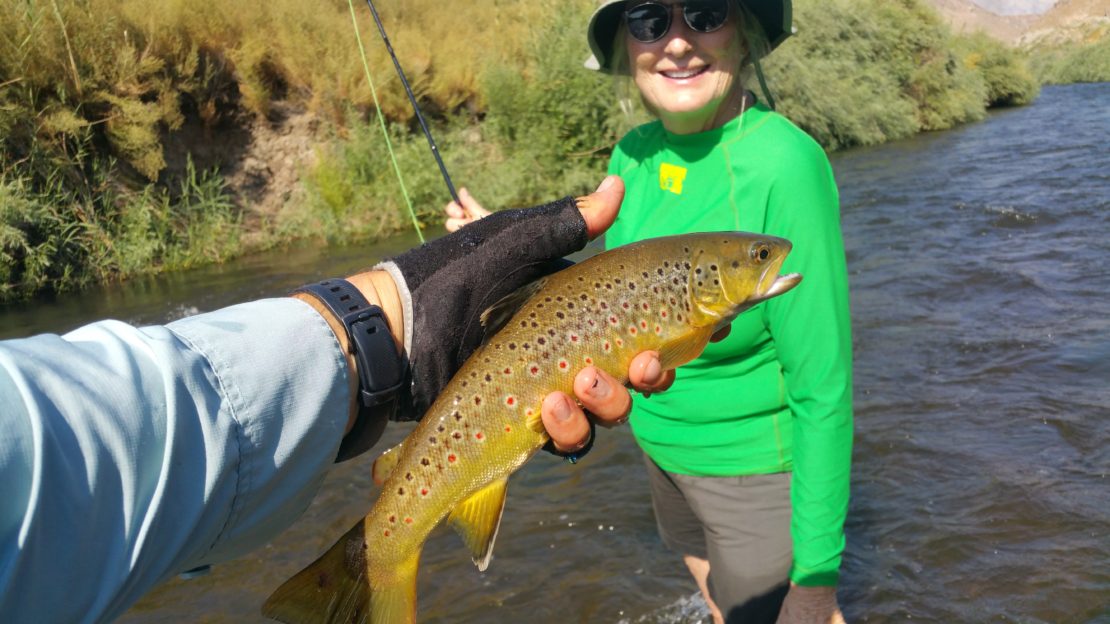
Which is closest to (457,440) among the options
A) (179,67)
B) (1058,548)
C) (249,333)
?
(249,333)

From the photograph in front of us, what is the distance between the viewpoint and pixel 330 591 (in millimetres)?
2045

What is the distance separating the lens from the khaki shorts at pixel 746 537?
323 cm

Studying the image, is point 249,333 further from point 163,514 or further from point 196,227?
point 196,227

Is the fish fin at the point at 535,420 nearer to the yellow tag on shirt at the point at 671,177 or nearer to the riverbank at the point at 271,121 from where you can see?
the yellow tag on shirt at the point at 671,177

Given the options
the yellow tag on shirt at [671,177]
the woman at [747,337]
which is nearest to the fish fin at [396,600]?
the woman at [747,337]

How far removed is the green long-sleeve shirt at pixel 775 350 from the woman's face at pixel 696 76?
0.10 metres

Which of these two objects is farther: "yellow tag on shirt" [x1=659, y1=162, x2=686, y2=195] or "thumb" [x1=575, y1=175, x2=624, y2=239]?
"yellow tag on shirt" [x1=659, y1=162, x2=686, y2=195]

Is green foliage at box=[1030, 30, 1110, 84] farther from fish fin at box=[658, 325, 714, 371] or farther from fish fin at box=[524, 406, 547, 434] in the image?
fish fin at box=[524, 406, 547, 434]

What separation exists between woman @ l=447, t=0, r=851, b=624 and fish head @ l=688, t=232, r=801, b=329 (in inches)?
21.5

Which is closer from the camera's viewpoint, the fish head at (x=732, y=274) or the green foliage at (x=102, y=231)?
the fish head at (x=732, y=274)

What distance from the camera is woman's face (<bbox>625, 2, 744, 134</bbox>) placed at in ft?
10.7

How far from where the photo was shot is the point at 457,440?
216cm

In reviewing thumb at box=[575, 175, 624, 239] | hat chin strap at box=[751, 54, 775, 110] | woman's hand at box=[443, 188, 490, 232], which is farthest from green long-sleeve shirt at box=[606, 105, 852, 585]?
thumb at box=[575, 175, 624, 239]

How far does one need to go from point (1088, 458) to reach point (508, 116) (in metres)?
13.6
